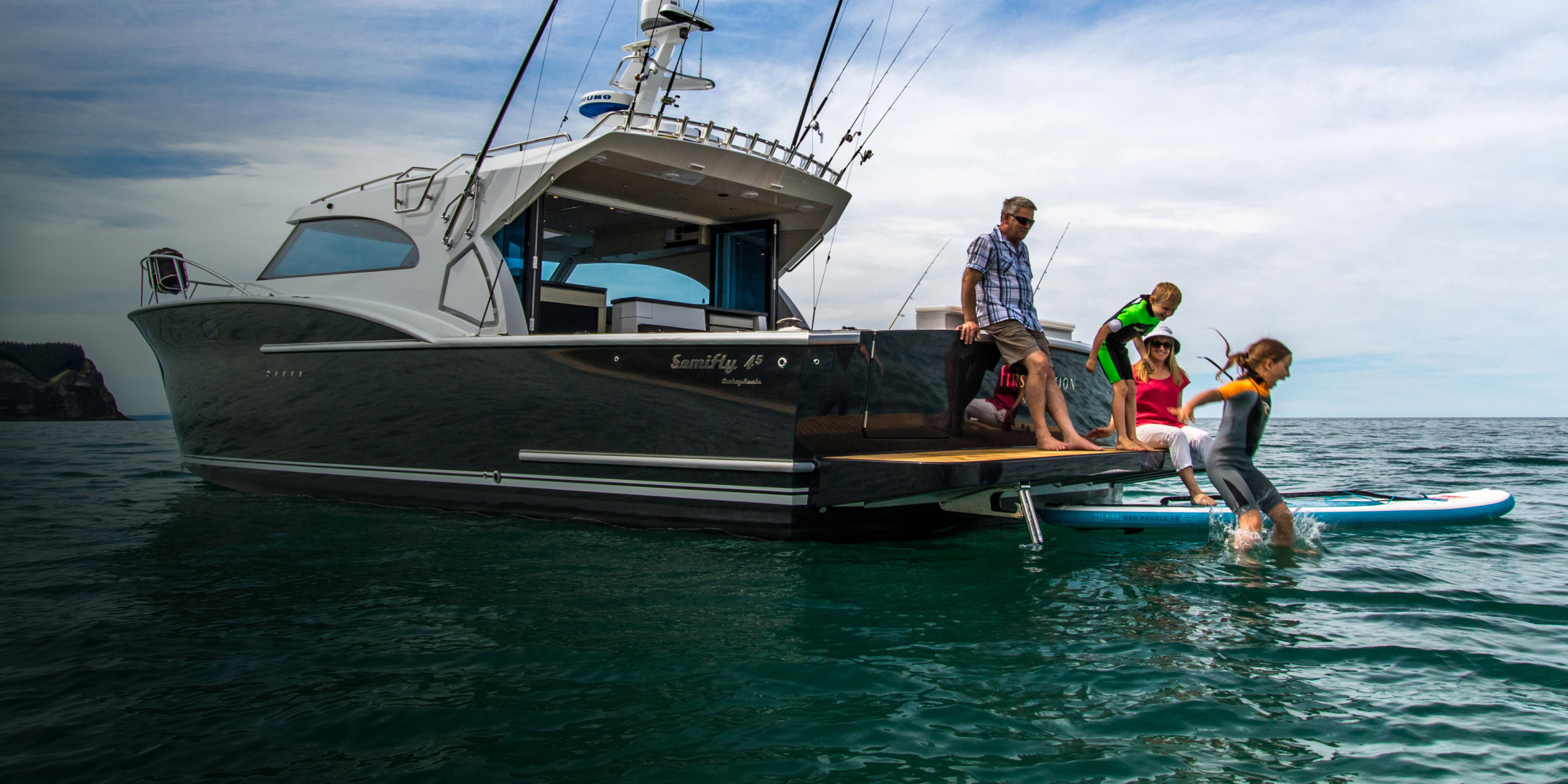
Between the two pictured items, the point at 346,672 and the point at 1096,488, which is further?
the point at 1096,488

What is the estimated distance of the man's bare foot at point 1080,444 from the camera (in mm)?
5727

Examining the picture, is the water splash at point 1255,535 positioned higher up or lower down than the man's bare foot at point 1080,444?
lower down

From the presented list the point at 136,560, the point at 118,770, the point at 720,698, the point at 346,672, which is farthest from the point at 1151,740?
the point at 136,560

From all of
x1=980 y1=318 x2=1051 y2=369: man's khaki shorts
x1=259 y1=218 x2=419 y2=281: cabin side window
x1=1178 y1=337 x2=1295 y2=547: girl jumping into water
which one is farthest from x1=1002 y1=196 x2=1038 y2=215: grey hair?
x1=259 y1=218 x2=419 y2=281: cabin side window

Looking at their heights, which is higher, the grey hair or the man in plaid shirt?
the grey hair

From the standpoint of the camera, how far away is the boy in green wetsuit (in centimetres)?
590

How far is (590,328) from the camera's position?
25.8 feet

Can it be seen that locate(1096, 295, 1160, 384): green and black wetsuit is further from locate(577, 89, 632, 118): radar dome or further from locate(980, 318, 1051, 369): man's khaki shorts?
locate(577, 89, 632, 118): radar dome

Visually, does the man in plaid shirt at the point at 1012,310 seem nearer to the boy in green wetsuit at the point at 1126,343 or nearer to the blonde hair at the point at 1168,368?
the boy in green wetsuit at the point at 1126,343

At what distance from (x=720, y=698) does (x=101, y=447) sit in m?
20.3

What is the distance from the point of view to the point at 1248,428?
527 cm

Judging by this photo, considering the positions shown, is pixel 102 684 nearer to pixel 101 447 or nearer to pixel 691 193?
pixel 691 193

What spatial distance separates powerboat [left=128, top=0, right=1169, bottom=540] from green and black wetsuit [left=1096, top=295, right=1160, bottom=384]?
0.51 meters

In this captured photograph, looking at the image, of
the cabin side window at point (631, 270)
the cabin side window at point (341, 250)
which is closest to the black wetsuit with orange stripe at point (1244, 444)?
the cabin side window at point (631, 270)
